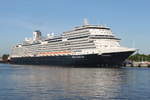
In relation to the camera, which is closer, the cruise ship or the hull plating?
the hull plating

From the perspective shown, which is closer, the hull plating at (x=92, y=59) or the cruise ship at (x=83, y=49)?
the hull plating at (x=92, y=59)

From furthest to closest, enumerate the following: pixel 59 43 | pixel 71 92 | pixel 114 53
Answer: pixel 59 43, pixel 114 53, pixel 71 92

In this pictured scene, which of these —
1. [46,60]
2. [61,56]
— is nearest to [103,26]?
[61,56]

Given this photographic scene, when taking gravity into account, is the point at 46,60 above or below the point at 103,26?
below

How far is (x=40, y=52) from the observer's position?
145250 millimetres

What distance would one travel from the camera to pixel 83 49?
113m

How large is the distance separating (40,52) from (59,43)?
17918mm

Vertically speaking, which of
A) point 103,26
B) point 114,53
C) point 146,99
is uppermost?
point 103,26

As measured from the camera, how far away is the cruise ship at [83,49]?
104 meters

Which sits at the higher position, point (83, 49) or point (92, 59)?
point (83, 49)

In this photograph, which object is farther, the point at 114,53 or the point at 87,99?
the point at 114,53

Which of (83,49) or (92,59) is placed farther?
(83,49)

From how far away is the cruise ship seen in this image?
104312 mm

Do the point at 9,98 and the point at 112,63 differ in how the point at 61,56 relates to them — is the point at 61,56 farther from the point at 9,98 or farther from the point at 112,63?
the point at 9,98
